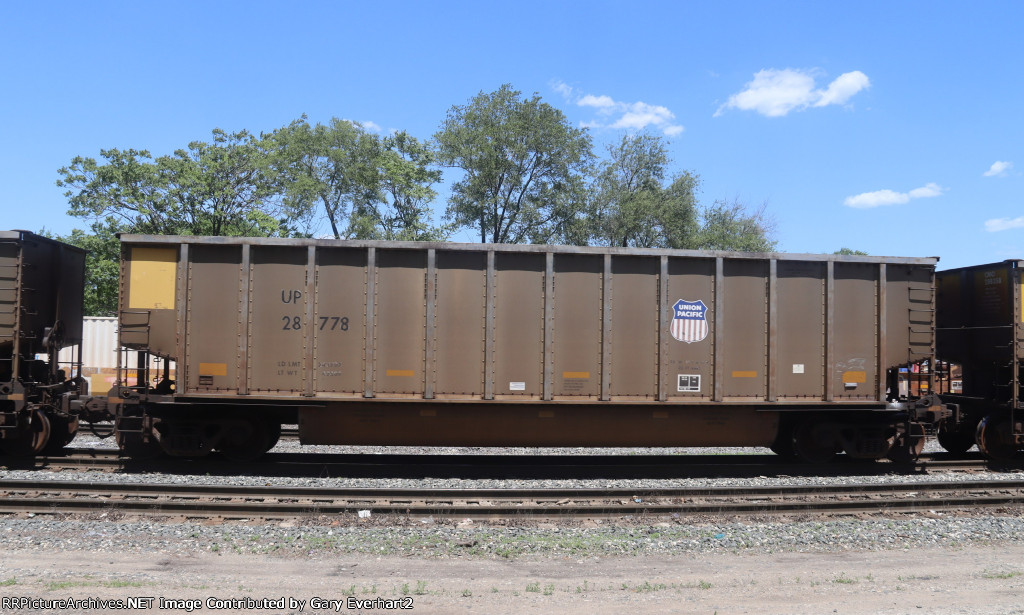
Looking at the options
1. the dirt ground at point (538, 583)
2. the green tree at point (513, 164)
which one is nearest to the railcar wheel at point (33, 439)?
the dirt ground at point (538, 583)

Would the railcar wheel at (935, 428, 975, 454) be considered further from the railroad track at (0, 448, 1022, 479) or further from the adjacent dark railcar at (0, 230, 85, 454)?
the adjacent dark railcar at (0, 230, 85, 454)

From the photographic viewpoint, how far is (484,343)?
10.1 meters

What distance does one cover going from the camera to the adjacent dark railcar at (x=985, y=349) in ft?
36.8

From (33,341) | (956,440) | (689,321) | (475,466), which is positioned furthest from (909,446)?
(33,341)

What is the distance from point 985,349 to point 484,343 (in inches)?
364

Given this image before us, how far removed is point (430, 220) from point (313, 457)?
31.1 m

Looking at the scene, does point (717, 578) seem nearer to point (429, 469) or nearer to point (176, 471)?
point (429, 469)

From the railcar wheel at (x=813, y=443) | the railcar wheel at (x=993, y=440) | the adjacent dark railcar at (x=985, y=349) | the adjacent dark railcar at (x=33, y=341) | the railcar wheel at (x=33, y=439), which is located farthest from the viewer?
the railcar wheel at (x=993, y=440)

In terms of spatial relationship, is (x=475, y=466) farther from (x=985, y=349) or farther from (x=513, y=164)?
(x=513, y=164)

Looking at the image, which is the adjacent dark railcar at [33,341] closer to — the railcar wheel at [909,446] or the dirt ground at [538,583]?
the dirt ground at [538,583]

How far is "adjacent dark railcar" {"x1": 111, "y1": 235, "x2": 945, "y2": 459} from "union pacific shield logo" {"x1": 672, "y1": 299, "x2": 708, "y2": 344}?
0.9 inches

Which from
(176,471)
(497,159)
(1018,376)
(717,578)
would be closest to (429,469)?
(176,471)

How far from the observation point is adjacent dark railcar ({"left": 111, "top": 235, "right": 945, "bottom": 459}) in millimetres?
10055

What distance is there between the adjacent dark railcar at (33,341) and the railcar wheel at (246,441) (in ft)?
8.62
